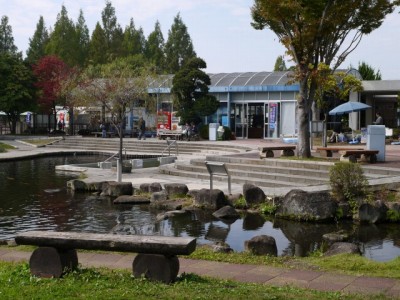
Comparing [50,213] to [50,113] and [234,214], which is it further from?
[50,113]

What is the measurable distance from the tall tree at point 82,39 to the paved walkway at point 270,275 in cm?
6346

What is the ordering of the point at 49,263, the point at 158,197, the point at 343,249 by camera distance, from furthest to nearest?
1. the point at 158,197
2. the point at 343,249
3. the point at 49,263

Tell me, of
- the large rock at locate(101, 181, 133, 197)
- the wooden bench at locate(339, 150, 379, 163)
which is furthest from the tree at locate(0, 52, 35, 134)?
the wooden bench at locate(339, 150, 379, 163)

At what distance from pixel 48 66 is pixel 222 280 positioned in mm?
43806

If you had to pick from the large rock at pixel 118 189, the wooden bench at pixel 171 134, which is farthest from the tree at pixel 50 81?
the large rock at pixel 118 189

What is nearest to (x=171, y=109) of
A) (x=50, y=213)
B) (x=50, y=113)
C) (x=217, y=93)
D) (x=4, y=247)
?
(x=217, y=93)

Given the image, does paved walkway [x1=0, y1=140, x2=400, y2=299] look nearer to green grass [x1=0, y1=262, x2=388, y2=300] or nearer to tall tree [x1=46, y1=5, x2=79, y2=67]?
green grass [x1=0, y1=262, x2=388, y2=300]

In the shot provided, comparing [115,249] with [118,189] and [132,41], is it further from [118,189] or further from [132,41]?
[132,41]

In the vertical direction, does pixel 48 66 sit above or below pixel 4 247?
above

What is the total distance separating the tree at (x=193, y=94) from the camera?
3706 centimetres

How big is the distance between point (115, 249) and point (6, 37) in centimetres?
8500

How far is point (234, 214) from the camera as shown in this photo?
45.3 ft

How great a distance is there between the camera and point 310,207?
1327 centimetres

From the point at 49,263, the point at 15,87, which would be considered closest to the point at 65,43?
the point at 15,87
